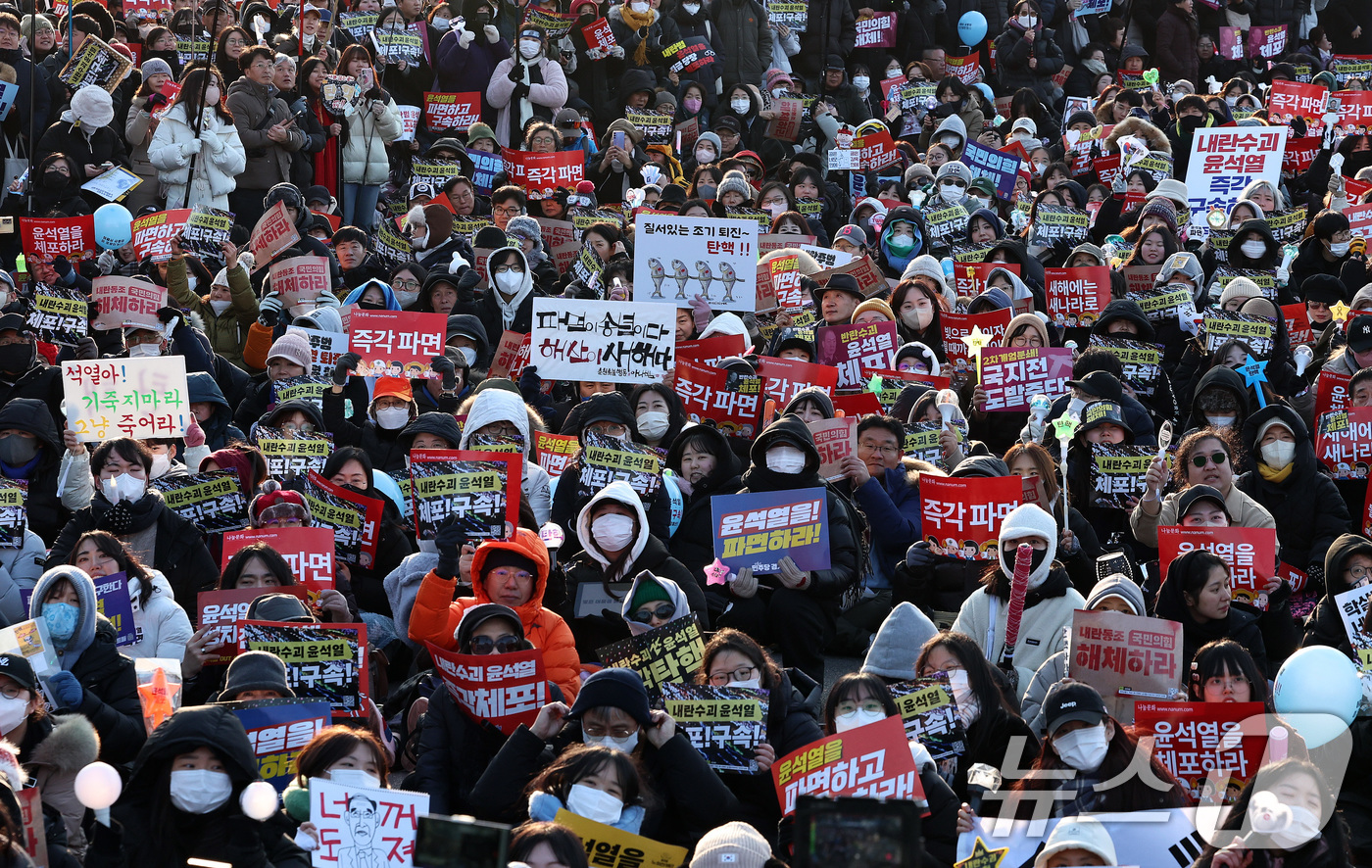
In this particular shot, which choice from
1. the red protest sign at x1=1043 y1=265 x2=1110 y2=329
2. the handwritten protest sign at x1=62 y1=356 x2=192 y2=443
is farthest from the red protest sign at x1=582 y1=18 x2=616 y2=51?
the handwritten protest sign at x1=62 y1=356 x2=192 y2=443

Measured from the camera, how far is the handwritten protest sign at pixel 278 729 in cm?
578

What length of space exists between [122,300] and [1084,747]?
7.05 m

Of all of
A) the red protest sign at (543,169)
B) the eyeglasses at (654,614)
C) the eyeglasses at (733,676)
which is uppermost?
the red protest sign at (543,169)

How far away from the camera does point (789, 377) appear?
33.5 ft

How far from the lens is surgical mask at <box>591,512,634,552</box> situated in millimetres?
7520

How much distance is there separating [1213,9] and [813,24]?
6178 mm

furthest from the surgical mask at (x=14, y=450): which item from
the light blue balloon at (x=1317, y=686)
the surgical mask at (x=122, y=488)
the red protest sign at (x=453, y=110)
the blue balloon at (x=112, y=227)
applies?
the red protest sign at (x=453, y=110)

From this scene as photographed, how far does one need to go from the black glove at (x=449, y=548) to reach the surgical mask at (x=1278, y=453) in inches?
175

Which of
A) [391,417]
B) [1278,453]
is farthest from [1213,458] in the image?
[391,417]

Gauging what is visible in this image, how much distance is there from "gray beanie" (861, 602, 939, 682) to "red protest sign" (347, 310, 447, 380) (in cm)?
444

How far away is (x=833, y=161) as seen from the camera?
17188mm

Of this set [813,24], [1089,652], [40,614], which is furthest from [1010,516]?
[813,24]

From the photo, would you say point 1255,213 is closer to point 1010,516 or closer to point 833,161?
point 833,161

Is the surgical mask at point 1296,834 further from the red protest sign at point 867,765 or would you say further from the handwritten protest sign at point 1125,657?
the handwritten protest sign at point 1125,657
